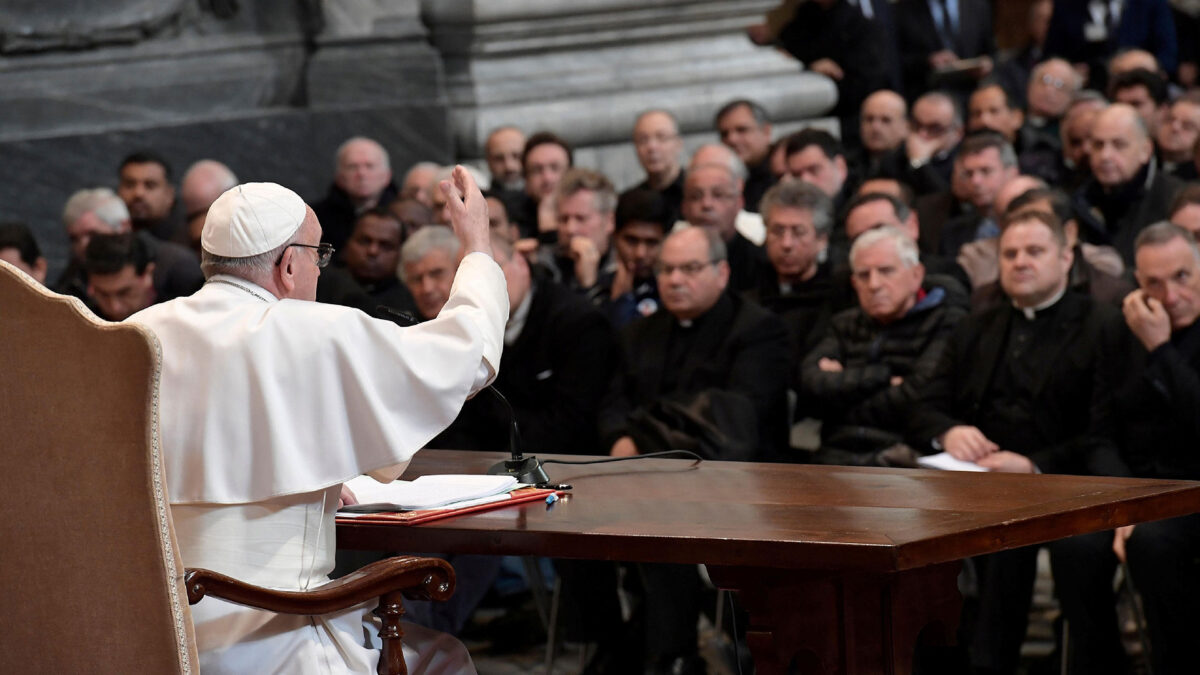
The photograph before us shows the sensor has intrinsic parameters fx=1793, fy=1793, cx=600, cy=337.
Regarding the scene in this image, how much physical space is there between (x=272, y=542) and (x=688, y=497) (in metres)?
0.85

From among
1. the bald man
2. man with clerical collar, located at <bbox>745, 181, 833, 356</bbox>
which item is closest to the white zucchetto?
man with clerical collar, located at <bbox>745, 181, 833, 356</bbox>

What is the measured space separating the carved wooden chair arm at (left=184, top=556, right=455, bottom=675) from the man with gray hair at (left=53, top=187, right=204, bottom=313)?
4.06 meters

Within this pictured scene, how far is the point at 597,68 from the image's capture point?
33.9ft

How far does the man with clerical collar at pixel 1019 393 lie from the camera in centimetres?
525

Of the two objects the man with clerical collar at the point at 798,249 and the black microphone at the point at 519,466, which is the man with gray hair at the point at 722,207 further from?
the black microphone at the point at 519,466

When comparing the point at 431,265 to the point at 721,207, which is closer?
the point at 431,265

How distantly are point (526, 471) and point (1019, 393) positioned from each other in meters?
2.27

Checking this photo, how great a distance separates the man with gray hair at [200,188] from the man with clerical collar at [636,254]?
7.07ft

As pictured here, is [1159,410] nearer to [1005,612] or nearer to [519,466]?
[1005,612]

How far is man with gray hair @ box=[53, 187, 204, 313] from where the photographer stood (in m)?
7.64

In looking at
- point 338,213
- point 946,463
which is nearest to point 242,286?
point 946,463

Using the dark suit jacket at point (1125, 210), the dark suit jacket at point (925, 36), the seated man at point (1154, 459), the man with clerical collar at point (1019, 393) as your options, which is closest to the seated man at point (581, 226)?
the dark suit jacket at point (1125, 210)

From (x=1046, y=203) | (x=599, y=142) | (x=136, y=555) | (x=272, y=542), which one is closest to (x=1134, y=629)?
(x=1046, y=203)

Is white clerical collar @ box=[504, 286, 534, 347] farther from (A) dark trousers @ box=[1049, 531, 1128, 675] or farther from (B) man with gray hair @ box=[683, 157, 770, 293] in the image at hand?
(A) dark trousers @ box=[1049, 531, 1128, 675]
